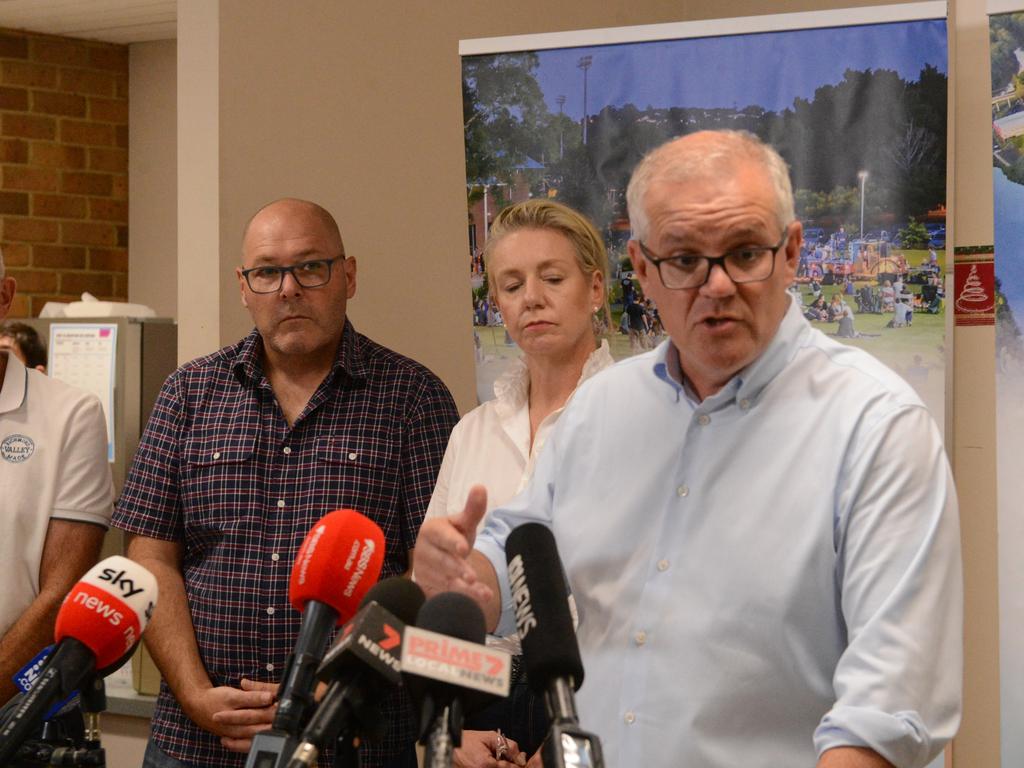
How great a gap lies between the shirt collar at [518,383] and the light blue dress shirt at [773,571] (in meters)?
0.66

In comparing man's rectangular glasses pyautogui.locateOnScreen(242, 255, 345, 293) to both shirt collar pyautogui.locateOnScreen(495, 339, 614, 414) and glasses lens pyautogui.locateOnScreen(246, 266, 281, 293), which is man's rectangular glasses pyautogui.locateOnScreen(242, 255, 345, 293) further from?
shirt collar pyautogui.locateOnScreen(495, 339, 614, 414)

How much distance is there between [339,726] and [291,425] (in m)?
1.64

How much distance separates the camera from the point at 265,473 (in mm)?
2621

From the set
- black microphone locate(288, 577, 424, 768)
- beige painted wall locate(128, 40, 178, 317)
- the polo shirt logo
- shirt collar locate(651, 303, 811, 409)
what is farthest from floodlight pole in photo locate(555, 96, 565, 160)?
beige painted wall locate(128, 40, 178, 317)

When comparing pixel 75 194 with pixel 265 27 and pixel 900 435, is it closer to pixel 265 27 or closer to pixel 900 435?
pixel 265 27

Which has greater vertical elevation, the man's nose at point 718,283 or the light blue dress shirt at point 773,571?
the man's nose at point 718,283

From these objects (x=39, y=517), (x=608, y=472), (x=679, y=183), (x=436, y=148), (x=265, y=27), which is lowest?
(x=39, y=517)

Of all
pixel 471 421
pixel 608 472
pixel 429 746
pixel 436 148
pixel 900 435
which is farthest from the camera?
pixel 436 148

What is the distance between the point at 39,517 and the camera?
263 centimetres

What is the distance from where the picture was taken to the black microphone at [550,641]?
98 cm

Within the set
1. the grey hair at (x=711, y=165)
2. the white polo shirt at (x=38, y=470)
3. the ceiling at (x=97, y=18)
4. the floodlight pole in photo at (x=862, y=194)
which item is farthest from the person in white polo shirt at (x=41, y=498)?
the ceiling at (x=97, y=18)

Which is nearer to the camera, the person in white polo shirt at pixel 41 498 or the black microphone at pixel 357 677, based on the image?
the black microphone at pixel 357 677

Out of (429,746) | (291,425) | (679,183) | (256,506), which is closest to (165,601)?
(256,506)

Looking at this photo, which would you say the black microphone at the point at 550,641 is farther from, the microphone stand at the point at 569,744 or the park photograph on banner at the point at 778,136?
the park photograph on banner at the point at 778,136
